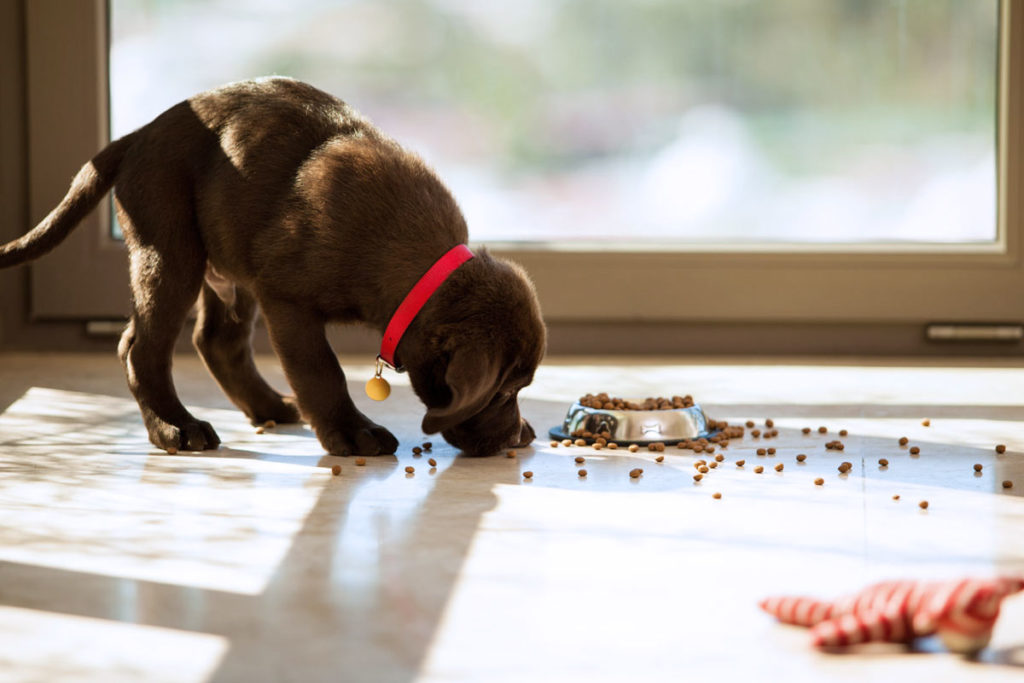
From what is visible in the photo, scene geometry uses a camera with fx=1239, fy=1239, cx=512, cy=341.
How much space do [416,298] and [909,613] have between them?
1.38 metres

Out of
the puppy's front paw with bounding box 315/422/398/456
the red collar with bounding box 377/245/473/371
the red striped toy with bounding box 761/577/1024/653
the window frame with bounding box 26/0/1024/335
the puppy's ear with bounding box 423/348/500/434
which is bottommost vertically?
the red striped toy with bounding box 761/577/1024/653

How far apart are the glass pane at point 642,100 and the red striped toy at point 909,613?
11.1 feet

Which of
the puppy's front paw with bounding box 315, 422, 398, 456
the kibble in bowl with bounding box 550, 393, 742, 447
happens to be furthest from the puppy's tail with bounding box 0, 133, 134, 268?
the kibble in bowl with bounding box 550, 393, 742, 447

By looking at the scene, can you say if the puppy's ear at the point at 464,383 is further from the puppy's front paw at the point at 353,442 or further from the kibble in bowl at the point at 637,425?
the kibble in bowl at the point at 637,425

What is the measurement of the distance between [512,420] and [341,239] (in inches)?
21.9

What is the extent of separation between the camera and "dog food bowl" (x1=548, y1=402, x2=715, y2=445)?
299 centimetres

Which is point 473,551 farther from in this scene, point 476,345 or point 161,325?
point 161,325

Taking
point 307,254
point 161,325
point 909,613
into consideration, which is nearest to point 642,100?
point 307,254

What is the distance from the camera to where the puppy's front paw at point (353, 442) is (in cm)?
278

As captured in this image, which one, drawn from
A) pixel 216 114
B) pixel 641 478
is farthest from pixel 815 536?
pixel 216 114

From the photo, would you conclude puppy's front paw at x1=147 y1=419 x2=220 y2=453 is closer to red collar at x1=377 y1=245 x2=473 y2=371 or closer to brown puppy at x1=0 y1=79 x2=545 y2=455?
brown puppy at x1=0 y1=79 x2=545 y2=455

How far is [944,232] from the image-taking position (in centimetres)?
484

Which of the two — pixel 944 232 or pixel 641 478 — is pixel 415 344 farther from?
pixel 944 232

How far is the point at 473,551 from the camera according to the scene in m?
1.96
